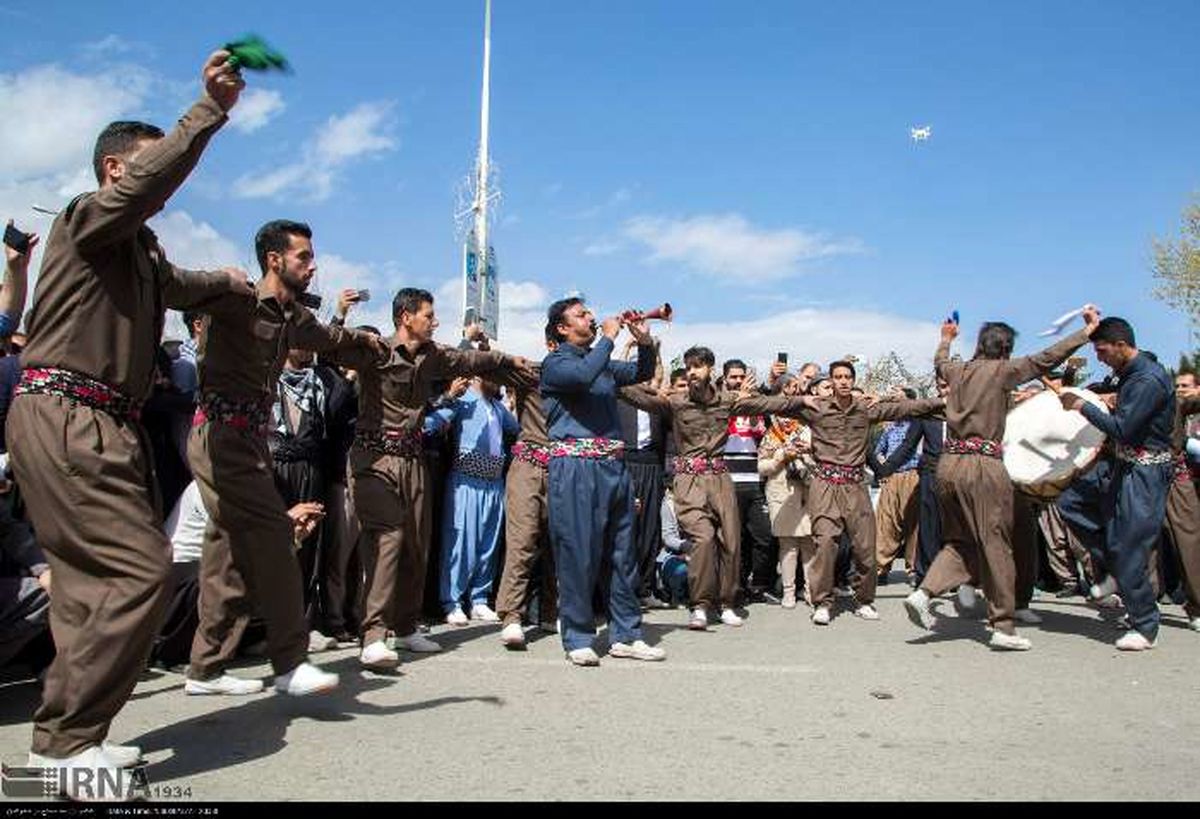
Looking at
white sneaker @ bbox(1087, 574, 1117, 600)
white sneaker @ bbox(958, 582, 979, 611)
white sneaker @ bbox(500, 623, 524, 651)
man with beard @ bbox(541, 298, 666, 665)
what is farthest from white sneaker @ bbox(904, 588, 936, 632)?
white sneaker @ bbox(500, 623, 524, 651)

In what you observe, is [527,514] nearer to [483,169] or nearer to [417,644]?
[417,644]

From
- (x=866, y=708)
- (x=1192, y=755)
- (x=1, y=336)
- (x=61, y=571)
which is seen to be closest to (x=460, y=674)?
(x=866, y=708)

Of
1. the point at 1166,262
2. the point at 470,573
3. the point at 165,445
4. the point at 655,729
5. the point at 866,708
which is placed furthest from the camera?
the point at 1166,262

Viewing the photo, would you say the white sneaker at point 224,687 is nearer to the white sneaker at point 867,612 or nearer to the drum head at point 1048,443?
the white sneaker at point 867,612

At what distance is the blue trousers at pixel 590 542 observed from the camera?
227 inches

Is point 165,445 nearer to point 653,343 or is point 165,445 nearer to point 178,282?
point 178,282

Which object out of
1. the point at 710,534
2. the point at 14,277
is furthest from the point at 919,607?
the point at 14,277

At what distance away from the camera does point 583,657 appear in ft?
18.4

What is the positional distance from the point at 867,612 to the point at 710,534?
1600 millimetres

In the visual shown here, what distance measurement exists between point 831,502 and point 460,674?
12.5 feet

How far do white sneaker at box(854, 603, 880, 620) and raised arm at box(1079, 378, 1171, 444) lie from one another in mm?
2328

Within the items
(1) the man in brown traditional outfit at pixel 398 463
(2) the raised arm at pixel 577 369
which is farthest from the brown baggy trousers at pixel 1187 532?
(1) the man in brown traditional outfit at pixel 398 463

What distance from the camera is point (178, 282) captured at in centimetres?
383

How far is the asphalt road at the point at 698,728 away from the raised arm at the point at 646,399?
2049 millimetres
